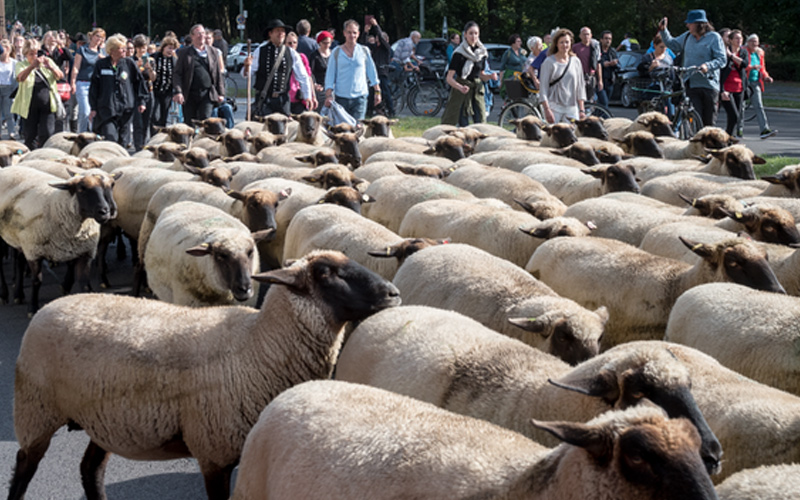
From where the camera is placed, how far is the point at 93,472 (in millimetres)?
4418

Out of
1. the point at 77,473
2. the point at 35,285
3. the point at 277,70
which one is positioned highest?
the point at 277,70

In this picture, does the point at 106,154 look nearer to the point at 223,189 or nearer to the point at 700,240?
the point at 223,189

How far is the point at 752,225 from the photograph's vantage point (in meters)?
6.20

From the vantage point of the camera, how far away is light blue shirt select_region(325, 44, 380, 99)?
12.6 metres

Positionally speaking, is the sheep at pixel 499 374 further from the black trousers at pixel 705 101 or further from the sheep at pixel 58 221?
the black trousers at pixel 705 101

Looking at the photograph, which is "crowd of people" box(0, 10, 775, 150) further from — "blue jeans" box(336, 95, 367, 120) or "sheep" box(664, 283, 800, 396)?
"sheep" box(664, 283, 800, 396)

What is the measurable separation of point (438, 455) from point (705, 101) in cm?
1065

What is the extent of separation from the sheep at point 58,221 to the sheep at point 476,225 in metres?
2.59

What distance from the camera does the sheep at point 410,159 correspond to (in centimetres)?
1002

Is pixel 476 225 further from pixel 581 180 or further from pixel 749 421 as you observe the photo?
pixel 749 421

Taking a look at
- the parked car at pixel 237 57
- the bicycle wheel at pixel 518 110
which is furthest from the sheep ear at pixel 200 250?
the parked car at pixel 237 57

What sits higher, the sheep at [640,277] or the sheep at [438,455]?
the sheep at [438,455]

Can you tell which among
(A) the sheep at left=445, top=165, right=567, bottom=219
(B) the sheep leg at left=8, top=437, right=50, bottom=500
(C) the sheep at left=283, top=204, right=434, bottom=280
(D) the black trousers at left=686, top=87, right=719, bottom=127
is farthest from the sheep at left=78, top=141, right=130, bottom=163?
(D) the black trousers at left=686, top=87, right=719, bottom=127

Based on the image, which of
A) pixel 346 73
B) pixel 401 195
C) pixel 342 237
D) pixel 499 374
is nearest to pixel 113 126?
pixel 346 73
